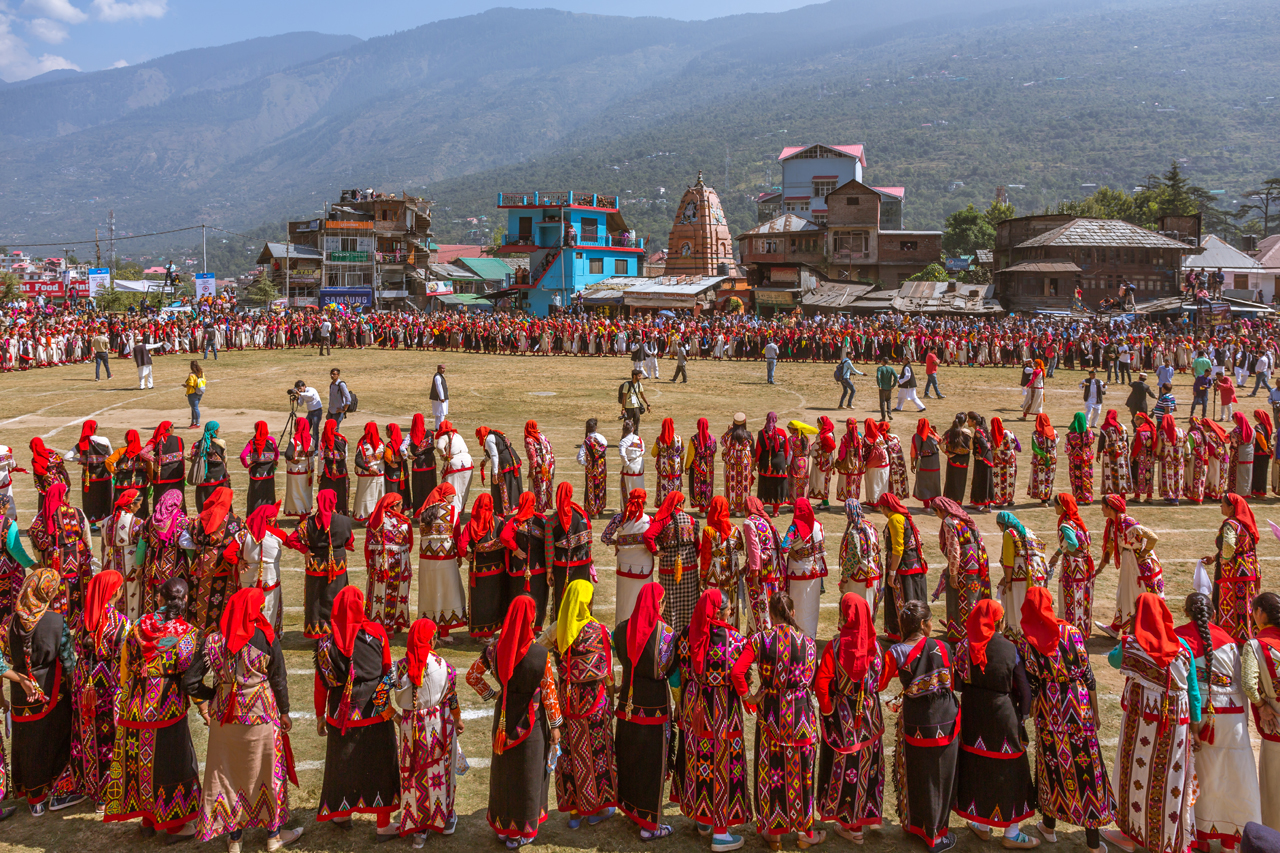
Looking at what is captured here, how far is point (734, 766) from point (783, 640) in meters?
0.80

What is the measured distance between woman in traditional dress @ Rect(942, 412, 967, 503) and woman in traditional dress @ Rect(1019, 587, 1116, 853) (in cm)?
766

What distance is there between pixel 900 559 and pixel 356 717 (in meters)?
4.74

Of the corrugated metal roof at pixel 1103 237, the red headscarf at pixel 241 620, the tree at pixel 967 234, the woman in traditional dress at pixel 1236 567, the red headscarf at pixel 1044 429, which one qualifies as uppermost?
the tree at pixel 967 234

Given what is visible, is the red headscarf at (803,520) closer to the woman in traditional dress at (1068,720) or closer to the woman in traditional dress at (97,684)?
the woman in traditional dress at (1068,720)

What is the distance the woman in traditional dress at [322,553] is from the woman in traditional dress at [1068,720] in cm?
553

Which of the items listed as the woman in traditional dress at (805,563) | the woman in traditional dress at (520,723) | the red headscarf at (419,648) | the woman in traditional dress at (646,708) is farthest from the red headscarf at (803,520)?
the red headscarf at (419,648)

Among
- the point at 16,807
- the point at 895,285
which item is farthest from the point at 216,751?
the point at 895,285

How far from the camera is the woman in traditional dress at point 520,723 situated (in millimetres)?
5191

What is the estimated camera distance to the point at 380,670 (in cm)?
530

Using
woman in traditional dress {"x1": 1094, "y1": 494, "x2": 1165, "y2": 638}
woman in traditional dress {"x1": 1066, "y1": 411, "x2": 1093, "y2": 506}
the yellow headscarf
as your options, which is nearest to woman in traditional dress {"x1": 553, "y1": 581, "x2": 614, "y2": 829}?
the yellow headscarf

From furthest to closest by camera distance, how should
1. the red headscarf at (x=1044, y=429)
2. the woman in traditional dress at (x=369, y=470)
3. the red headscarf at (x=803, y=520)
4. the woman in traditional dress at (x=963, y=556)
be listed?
the red headscarf at (x=1044, y=429) → the woman in traditional dress at (x=369, y=470) → the woman in traditional dress at (x=963, y=556) → the red headscarf at (x=803, y=520)

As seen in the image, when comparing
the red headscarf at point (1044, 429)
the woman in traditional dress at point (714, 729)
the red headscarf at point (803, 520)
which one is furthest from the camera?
the red headscarf at point (1044, 429)

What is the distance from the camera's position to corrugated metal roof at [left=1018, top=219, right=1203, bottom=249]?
5234 cm

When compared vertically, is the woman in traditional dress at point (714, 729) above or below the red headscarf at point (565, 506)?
below
